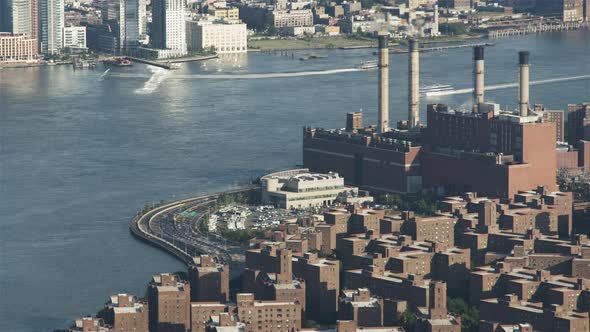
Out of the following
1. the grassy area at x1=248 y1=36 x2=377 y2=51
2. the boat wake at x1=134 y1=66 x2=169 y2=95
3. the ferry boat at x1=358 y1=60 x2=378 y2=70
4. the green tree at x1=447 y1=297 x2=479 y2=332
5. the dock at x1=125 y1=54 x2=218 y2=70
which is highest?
the grassy area at x1=248 y1=36 x2=377 y2=51

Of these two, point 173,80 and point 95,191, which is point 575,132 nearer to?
point 95,191

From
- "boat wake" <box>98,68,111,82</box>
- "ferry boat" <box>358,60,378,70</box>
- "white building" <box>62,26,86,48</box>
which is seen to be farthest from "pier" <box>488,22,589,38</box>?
"boat wake" <box>98,68,111,82</box>

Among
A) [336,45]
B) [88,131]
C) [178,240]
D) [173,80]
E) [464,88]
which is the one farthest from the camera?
[336,45]

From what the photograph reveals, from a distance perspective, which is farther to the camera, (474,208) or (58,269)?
(474,208)

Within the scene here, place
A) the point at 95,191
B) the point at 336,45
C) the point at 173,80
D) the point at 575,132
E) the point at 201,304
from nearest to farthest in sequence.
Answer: the point at 201,304
the point at 95,191
the point at 575,132
the point at 173,80
the point at 336,45

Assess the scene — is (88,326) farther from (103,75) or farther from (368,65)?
(368,65)

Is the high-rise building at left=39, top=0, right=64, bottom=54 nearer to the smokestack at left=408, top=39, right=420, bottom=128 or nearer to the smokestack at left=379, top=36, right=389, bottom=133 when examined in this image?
the smokestack at left=379, top=36, right=389, bottom=133

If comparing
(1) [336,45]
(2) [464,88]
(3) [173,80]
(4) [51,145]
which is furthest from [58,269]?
(1) [336,45]
